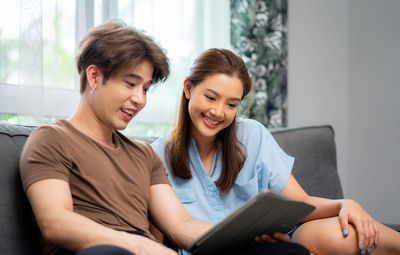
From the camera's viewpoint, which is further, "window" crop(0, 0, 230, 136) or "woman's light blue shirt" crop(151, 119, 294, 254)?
"window" crop(0, 0, 230, 136)

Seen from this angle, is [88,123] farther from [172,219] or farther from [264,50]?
[264,50]

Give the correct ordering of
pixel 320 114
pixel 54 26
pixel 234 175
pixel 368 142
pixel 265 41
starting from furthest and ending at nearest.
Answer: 1. pixel 320 114
2. pixel 368 142
3. pixel 265 41
4. pixel 54 26
5. pixel 234 175

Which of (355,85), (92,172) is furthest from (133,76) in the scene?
(355,85)

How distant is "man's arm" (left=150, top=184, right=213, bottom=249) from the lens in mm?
1315

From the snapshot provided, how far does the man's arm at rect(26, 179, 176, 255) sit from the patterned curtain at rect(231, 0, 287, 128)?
1.77 metres

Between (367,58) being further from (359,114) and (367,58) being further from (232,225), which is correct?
(232,225)

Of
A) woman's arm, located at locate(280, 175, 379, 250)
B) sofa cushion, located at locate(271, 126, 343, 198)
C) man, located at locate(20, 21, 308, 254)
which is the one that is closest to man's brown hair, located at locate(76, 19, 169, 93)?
man, located at locate(20, 21, 308, 254)

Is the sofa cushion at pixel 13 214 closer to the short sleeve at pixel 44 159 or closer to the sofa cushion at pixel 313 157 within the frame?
the short sleeve at pixel 44 159

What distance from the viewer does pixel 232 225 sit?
999 mm

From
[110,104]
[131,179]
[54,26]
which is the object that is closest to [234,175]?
[131,179]

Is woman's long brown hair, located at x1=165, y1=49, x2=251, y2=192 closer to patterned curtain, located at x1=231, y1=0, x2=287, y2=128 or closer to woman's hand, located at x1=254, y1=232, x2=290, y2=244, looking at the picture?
woman's hand, located at x1=254, y1=232, x2=290, y2=244

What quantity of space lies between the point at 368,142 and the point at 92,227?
2541 millimetres

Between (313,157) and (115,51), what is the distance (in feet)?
3.80

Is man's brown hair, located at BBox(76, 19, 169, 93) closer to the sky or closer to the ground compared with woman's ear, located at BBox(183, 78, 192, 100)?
closer to the sky
